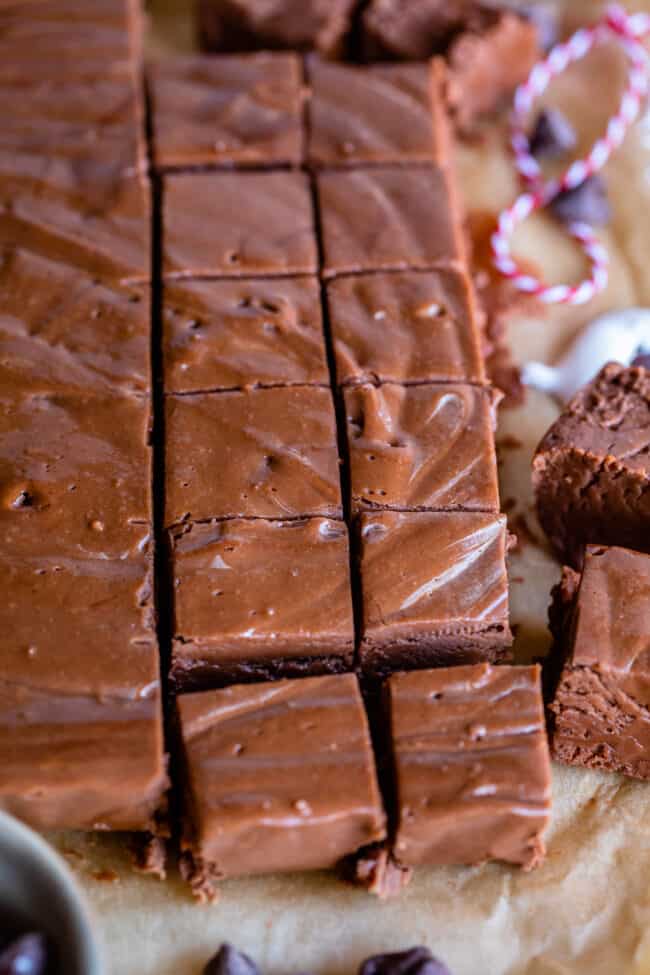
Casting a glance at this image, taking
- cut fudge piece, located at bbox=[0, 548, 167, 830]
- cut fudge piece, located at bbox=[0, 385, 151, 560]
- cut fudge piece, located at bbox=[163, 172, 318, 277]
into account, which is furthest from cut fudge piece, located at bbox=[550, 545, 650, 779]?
cut fudge piece, located at bbox=[163, 172, 318, 277]

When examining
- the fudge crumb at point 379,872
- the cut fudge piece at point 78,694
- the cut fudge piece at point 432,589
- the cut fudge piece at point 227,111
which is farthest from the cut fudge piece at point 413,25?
the fudge crumb at point 379,872

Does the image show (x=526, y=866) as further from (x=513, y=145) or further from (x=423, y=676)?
(x=513, y=145)

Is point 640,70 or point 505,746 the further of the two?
point 640,70

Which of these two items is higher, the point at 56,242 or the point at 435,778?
the point at 56,242

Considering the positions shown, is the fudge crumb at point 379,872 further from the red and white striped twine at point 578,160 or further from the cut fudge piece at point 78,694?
the red and white striped twine at point 578,160

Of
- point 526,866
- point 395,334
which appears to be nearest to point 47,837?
point 526,866

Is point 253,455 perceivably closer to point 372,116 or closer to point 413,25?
point 372,116
